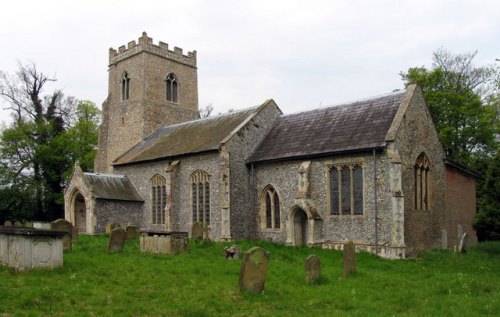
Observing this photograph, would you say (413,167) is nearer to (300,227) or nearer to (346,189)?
(346,189)

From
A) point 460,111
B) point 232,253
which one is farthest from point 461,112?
point 232,253

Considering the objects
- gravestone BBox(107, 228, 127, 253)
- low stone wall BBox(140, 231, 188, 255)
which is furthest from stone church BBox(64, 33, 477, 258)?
gravestone BBox(107, 228, 127, 253)

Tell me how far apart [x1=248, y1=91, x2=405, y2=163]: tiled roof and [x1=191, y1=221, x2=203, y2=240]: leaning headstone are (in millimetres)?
4380

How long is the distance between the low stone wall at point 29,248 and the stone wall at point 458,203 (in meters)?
17.9

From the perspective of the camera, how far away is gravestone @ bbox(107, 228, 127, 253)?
1647 cm

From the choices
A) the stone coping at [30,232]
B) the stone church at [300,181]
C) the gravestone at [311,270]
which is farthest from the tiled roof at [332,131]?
the stone coping at [30,232]

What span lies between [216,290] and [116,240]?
6.71 m

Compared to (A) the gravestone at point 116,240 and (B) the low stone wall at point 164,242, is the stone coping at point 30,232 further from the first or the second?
(B) the low stone wall at point 164,242

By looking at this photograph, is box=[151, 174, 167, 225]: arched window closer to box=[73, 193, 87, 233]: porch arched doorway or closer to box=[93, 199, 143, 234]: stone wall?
box=[93, 199, 143, 234]: stone wall

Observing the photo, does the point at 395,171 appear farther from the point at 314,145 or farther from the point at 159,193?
the point at 159,193

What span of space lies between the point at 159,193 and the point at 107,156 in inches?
369

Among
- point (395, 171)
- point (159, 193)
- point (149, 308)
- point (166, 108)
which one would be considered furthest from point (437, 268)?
point (166, 108)

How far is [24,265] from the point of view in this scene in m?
12.2

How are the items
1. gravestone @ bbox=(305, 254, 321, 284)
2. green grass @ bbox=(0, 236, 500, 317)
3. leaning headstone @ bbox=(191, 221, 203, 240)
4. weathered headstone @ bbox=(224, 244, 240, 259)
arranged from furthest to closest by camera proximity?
leaning headstone @ bbox=(191, 221, 203, 240)
weathered headstone @ bbox=(224, 244, 240, 259)
gravestone @ bbox=(305, 254, 321, 284)
green grass @ bbox=(0, 236, 500, 317)
